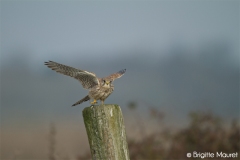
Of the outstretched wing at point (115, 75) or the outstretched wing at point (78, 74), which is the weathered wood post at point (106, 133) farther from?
the outstretched wing at point (115, 75)

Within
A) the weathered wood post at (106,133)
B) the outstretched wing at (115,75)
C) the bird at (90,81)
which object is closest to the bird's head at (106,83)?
the bird at (90,81)

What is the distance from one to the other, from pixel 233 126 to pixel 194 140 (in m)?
0.85

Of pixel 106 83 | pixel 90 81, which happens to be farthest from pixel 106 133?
pixel 90 81

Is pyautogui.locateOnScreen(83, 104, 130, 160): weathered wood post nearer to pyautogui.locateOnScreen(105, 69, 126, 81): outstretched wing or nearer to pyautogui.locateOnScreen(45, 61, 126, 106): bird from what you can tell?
pyautogui.locateOnScreen(45, 61, 126, 106): bird

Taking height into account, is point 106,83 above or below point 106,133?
above

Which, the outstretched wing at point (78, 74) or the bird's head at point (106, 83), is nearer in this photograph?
the outstretched wing at point (78, 74)

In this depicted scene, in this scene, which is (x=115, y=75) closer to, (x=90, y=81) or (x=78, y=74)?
(x=90, y=81)

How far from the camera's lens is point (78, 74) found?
16.0 feet

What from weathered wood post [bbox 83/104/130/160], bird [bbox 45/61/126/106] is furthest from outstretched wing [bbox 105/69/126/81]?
weathered wood post [bbox 83/104/130/160]

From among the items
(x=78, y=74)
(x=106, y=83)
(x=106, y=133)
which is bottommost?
(x=106, y=133)

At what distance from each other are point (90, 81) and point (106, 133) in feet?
5.41

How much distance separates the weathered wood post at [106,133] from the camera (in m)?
3.44

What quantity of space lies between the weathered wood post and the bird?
131 centimetres

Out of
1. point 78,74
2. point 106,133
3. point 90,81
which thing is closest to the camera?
point 106,133
